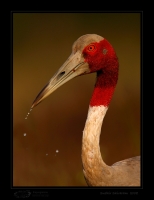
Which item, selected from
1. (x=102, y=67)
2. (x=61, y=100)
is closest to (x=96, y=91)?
(x=102, y=67)

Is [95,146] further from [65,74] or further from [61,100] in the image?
[61,100]

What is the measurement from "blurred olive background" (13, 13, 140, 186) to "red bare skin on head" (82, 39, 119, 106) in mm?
1385

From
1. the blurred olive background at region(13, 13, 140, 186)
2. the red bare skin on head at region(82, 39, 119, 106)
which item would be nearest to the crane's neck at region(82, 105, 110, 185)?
the red bare skin on head at region(82, 39, 119, 106)

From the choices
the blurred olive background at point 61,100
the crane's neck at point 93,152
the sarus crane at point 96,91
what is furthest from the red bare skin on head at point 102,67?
→ the blurred olive background at point 61,100

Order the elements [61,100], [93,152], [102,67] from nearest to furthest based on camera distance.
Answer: [93,152], [102,67], [61,100]

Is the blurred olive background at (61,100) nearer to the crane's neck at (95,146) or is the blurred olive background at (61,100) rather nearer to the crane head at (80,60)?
the crane's neck at (95,146)

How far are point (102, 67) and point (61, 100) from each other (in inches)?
85.4

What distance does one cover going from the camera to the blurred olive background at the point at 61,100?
15.8 ft

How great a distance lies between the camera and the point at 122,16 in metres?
4.75

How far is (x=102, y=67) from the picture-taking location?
3316 mm

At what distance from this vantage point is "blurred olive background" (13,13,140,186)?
4.83 meters

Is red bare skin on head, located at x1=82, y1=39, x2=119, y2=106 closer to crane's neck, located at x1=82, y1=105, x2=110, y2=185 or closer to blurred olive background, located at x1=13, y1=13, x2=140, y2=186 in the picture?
crane's neck, located at x1=82, y1=105, x2=110, y2=185
